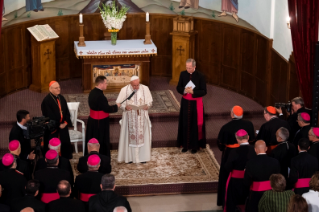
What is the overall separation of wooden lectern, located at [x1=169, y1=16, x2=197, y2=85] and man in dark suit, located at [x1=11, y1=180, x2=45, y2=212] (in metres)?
7.84

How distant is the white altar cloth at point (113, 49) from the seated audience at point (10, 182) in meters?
6.07

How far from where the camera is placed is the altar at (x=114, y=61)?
12.8 meters

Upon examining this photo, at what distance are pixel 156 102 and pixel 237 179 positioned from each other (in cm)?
504

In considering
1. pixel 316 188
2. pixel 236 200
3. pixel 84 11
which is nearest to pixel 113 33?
pixel 84 11

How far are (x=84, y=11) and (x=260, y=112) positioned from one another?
5.24 meters

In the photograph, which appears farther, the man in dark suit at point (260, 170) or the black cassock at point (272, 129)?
the black cassock at point (272, 129)

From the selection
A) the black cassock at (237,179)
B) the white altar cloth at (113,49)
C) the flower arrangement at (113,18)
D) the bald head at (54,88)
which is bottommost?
the black cassock at (237,179)

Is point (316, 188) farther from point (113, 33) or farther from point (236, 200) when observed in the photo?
point (113, 33)

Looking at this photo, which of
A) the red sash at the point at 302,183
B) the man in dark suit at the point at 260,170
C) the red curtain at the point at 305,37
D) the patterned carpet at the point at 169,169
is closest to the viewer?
the man in dark suit at the point at 260,170

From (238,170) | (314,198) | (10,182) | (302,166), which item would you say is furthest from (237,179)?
(10,182)

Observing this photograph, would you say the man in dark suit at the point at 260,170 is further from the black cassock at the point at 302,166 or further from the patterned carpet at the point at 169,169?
the patterned carpet at the point at 169,169

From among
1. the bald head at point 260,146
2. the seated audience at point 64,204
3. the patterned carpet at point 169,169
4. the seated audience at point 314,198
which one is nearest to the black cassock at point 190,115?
the patterned carpet at point 169,169

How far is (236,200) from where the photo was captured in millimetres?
7754

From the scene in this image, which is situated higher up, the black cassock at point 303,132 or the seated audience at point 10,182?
the black cassock at point 303,132
